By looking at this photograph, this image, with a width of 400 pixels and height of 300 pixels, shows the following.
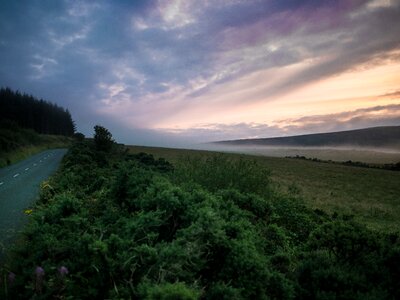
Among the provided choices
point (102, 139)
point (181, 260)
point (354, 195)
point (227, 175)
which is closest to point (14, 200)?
point (227, 175)

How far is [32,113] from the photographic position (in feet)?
332

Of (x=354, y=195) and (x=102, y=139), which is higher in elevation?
(x=102, y=139)

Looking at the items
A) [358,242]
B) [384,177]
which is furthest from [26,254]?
[384,177]

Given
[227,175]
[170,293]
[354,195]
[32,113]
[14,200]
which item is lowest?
[354,195]

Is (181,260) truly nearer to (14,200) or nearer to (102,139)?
(14,200)

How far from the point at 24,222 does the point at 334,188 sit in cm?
2551

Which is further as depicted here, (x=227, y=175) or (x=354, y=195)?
(x=354, y=195)

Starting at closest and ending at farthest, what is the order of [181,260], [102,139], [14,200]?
[181,260], [14,200], [102,139]

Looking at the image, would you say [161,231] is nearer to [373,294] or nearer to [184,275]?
[184,275]

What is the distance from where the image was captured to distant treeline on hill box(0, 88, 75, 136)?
3711 inches

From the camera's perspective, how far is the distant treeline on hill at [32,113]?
309 feet

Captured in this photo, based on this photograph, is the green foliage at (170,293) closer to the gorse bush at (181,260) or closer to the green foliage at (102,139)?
the gorse bush at (181,260)

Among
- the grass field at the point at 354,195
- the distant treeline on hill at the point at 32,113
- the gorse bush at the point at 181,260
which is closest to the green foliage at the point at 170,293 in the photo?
the gorse bush at the point at 181,260

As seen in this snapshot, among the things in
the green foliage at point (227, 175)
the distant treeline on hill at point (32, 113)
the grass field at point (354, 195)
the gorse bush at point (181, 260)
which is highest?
the distant treeline on hill at point (32, 113)
